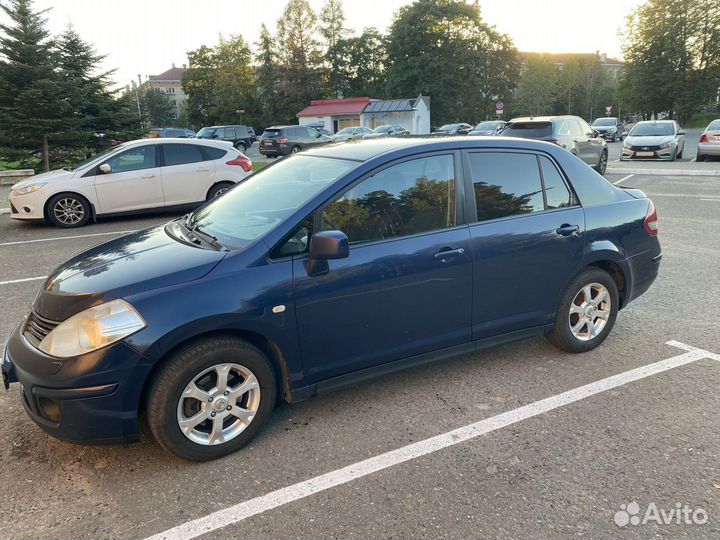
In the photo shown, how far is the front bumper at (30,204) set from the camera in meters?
9.60

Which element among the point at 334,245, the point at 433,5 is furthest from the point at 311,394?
the point at 433,5

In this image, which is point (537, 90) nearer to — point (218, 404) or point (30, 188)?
point (30, 188)

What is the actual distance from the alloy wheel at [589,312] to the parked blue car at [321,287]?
1 centimetres

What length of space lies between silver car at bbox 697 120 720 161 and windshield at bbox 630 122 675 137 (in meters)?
1.20

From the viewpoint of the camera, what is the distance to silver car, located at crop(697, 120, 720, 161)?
18359 millimetres

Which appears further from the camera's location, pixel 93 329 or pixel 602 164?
pixel 602 164

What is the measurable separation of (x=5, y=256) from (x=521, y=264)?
7292 millimetres

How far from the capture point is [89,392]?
102 inches

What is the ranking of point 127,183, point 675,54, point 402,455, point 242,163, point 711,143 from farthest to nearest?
point 675,54 < point 711,143 < point 242,163 < point 127,183 < point 402,455

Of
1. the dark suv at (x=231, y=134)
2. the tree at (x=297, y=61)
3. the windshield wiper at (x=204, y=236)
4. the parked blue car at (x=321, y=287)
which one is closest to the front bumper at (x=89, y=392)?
the parked blue car at (x=321, y=287)

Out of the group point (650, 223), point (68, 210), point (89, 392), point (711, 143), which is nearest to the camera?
point (89, 392)

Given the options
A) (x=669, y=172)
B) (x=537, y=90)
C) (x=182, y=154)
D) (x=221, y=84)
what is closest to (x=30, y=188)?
(x=182, y=154)

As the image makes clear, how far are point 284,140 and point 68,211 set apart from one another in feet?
66.2

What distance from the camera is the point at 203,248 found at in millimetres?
3150
